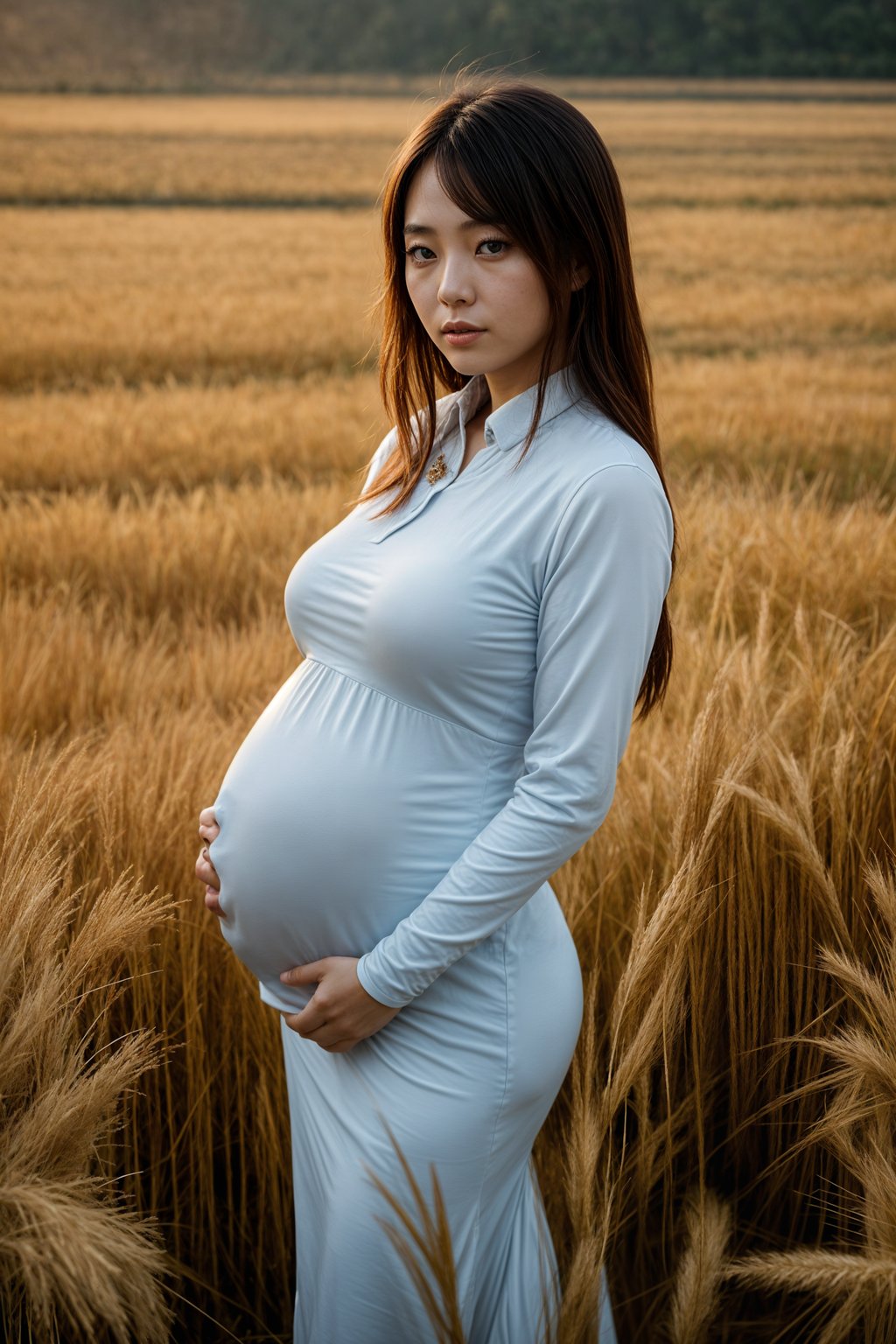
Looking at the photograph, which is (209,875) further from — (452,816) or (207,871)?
(452,816)

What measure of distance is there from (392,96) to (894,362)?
86.9 feet

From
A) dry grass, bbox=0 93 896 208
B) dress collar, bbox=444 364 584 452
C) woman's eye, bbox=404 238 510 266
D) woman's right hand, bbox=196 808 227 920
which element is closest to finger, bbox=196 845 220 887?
woman's right hand, bbox=196 808 227 920

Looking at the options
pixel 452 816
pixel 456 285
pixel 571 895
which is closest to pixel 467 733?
pixel 452 816

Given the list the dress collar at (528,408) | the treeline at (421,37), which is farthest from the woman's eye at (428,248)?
the treeline at (421,37)

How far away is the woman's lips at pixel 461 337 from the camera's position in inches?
40.7

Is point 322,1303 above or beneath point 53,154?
beneath

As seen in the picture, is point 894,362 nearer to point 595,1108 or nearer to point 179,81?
point 595,1108

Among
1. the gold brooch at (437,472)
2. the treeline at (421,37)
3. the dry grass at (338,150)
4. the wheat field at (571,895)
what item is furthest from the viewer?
the dry grass at (338,150)

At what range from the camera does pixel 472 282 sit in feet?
3.32

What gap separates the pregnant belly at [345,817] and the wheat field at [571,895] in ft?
0.47

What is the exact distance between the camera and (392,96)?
28.4 metres

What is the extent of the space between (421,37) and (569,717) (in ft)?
90.7

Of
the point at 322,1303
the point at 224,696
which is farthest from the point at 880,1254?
the point at 224,696

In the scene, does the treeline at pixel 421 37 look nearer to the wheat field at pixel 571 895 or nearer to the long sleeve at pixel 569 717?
the wheat field at pixel 571 895
